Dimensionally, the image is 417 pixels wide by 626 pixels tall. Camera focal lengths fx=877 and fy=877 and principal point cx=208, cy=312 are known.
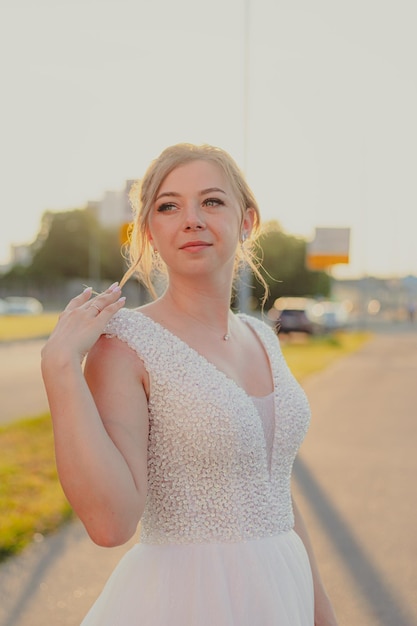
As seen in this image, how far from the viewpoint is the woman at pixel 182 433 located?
1.85 m

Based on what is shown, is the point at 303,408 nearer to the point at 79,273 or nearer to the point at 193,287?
the point at 193,287

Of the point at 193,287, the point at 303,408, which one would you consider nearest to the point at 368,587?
the point at 303,408

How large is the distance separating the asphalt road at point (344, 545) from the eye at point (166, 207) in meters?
2.79

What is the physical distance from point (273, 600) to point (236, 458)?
361mm

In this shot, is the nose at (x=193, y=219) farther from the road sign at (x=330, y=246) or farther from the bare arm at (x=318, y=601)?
the road sign at (x=330, y=246)

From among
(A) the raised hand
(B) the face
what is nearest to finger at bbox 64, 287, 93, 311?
(A) the raised hand

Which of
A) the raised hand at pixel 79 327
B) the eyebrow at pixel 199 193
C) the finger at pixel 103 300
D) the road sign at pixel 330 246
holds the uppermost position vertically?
the eyebrow at pixel 199 193

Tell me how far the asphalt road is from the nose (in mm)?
2820

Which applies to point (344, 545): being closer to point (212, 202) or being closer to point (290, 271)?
point (212, 202)

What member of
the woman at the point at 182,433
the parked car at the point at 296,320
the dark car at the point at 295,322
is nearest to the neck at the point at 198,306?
the woman at the point at 182,433

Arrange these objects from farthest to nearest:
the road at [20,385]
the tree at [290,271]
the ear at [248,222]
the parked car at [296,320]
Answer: the tree at [290,271], the parked car at [296,320], the road at [20,385], the ear at [248,222]

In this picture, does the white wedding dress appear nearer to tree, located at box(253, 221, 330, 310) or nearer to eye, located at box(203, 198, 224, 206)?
eye, located at box(203, 198, 224, 206)

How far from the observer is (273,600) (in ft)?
7.03

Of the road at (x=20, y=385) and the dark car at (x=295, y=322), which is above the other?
the road at (x=20, y=385)
